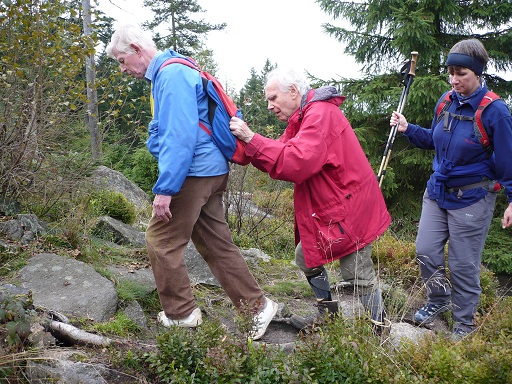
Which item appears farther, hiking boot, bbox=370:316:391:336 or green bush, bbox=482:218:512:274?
green bush, bbox=482:218:512:274

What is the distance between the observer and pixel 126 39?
339cm

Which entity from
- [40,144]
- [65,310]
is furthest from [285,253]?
[65,310]

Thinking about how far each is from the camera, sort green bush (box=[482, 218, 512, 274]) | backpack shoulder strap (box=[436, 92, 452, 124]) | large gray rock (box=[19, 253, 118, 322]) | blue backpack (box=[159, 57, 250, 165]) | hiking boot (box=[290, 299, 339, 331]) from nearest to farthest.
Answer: blue backpack (box=[159, 57, 250, 165]) → hiking boot (box=[290, 299, 339, 331]) → large gray rock (box=[19, 253, 118, 322]) → backpack shoulder strap (box=[436, 92, 452, 124]) → green bush (box=[482, 218, 512, 274])

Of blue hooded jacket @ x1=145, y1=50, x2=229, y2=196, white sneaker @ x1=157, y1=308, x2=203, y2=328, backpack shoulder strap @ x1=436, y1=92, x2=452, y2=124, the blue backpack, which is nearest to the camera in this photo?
blue hooded jacket @ x1=145, y1=50, x2=229, y2=196

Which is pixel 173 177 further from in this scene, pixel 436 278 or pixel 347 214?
pixel 436 278

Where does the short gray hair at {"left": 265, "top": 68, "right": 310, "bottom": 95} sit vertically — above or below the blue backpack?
above

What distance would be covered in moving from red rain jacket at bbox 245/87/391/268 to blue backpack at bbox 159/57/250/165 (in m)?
0.19

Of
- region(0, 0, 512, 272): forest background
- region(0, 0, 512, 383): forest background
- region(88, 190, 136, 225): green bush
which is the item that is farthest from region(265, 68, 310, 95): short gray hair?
region(88, 190, 136, 225): green bush

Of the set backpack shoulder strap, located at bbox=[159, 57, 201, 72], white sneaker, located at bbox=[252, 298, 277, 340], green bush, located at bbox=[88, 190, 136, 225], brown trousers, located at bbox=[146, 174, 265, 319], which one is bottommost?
green bush, located at bbox=[88, 190, 136, 225]

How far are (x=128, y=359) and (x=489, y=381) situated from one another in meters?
1.99

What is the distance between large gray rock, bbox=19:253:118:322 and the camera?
3.91 m

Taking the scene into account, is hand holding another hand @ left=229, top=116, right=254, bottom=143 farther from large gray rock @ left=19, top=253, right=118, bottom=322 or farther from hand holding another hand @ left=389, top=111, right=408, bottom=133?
large gray rock @ left=19, top=253, right=118, bottom=322

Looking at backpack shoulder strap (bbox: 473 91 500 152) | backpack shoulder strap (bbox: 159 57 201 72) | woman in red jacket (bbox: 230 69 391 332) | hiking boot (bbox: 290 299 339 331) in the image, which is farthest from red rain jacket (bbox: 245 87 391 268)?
backpack shoulder strap (bbox: 473 91 500 152)

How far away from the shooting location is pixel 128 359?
304 cm
